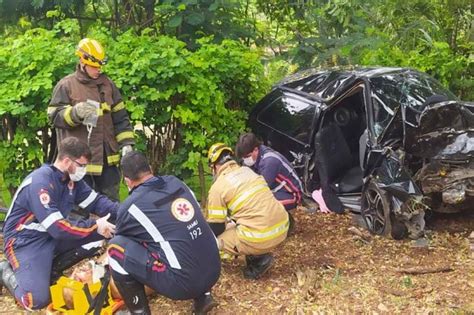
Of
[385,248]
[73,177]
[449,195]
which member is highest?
[73,177]

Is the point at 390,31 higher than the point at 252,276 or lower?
higher

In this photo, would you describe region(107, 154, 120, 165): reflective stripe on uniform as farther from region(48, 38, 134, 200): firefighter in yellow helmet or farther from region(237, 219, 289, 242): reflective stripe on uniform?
region(237, 219, 289, 242): reflective stripe on uniform

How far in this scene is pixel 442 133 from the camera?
5.62 metres

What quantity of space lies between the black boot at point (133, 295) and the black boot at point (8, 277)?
0.91m

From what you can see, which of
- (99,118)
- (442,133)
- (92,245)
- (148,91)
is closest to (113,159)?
(99,118)

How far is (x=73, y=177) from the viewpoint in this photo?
4512mm

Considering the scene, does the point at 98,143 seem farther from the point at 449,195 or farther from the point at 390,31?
the point at 390,31

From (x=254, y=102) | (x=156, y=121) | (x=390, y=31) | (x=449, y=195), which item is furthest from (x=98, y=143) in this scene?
(x=390, y=31)

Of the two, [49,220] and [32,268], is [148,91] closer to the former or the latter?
[49,220]

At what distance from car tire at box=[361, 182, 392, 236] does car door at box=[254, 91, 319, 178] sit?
1.13 m

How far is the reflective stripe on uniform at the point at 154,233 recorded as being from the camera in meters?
4.04

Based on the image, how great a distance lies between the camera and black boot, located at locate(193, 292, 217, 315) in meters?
4.34

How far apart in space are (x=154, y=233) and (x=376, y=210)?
2654mm

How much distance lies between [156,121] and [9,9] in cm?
297
